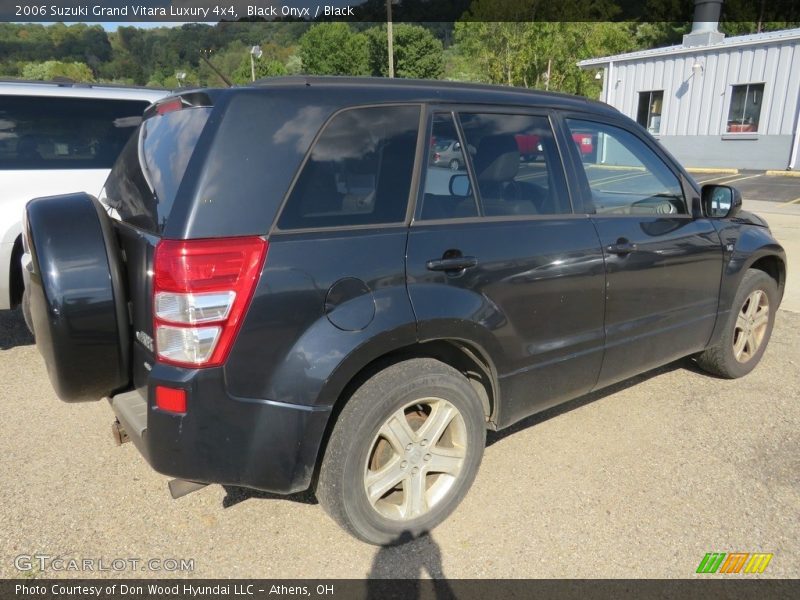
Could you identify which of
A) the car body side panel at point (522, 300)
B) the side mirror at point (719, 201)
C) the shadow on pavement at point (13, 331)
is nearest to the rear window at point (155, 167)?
the car body side panel at point (522, 300)

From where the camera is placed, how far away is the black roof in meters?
2.43

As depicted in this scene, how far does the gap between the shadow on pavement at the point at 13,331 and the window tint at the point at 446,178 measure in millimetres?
4125

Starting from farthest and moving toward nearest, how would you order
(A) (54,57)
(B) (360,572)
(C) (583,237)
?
1. (A) (54,57)
2. (C) (583,237)
3. (B) (360,572)

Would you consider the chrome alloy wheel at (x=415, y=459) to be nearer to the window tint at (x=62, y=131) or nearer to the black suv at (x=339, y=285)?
the black suv at (x=339, y=285)

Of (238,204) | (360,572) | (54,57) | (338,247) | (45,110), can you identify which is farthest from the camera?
(54,57)

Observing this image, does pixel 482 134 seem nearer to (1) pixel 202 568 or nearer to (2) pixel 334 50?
(1) pixel 202 568

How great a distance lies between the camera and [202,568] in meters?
2.52

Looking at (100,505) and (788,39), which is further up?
(788,39)

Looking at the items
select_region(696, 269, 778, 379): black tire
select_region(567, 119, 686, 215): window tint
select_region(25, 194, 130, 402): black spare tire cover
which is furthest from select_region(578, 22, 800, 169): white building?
select_region(25, 194, 130, 402): black spare tire cover

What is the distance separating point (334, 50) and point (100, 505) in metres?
74.9

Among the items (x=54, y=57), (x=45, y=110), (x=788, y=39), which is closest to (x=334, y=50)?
(x=54, y=57)

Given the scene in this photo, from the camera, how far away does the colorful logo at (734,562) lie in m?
2.54

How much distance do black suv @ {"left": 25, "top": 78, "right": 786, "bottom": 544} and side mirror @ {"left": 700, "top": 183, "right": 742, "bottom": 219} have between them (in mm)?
794

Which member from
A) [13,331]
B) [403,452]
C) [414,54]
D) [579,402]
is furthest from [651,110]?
[414,54]
